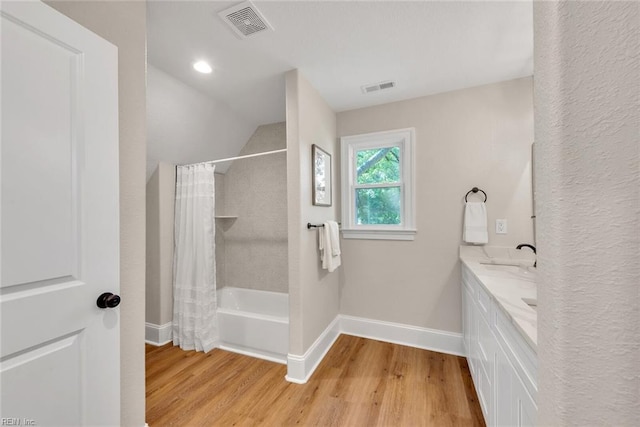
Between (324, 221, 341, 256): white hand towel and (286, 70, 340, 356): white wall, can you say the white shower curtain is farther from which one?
(324, 221, 341, 256): white hand towel

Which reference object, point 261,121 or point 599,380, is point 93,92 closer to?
point 599,380

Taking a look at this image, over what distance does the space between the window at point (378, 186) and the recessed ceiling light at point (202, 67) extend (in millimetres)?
1430

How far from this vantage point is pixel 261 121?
119 inches

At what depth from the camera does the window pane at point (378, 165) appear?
2670 mm

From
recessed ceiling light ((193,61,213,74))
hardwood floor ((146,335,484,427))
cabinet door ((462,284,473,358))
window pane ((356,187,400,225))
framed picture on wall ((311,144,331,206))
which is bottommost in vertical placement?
hardwood floor ((146,335,484,427))

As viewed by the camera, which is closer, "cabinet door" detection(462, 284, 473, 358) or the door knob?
the door knob

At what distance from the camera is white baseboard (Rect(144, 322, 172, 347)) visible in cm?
255

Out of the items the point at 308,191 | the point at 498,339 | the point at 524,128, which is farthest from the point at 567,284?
the point at 524,128

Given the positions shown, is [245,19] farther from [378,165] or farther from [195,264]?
[195,264]

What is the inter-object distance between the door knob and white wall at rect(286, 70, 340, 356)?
1.17m

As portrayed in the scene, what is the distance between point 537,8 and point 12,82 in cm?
146

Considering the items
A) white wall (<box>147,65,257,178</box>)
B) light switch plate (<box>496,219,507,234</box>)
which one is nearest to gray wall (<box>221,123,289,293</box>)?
white wall (<box>147,65,257,178</box>)

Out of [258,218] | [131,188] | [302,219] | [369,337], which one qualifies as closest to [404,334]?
[369,337]

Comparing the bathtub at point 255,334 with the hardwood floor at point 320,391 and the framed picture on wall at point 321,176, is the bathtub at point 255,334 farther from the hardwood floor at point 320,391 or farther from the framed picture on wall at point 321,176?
the framed picture on wall at point 321,176
